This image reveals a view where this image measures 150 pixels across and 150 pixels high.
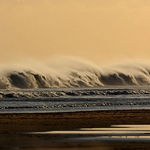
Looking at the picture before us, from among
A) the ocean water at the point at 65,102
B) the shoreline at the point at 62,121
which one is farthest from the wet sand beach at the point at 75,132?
the ocean water at the point at 65,102

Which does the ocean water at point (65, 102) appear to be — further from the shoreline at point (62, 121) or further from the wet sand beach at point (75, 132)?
the wet sand beach at point (75, 132)

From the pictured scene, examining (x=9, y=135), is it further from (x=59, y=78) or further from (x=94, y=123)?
(x=59, y=78)

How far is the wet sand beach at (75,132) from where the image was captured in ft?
54.5

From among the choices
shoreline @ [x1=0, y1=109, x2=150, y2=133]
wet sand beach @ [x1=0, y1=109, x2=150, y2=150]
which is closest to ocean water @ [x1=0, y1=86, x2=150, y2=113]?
shoreline @ [x1=0, y1=109, x2=150, y2=133]

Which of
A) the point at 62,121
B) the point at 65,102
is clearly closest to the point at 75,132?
the point at 62,121

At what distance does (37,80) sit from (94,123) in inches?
2383

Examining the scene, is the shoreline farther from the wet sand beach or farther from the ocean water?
the ocean water

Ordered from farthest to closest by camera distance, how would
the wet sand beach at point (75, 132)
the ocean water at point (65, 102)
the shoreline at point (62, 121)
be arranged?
the ocean water at point (65, 102) → the shoreline at point (62, 121) → the wet sand beach at point (75, 132)

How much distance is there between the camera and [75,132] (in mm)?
19375

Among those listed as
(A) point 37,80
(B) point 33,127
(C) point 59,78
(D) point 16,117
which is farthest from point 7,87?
(B) point 33,127

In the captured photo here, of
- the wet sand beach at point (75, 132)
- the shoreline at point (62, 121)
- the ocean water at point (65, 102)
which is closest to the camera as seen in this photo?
the wet sand beach at point (75, 132)

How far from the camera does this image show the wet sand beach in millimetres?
16609

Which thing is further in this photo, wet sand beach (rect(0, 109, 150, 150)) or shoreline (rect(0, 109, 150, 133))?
shoreline (rect(0, 109, 150, 133))

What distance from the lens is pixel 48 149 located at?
16.0 m
